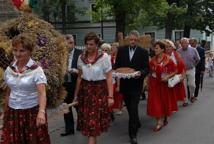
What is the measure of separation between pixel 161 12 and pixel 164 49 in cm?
1996

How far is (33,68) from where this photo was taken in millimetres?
5441

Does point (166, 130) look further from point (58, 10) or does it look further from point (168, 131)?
point (58, 10)

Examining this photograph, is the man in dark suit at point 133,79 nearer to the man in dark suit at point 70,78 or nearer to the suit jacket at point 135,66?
the suit jacket at point 135,66

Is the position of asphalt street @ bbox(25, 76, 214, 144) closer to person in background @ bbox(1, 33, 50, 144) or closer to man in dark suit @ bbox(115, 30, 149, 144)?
man in dark suit @ bbox(115, 30, 149, 144)

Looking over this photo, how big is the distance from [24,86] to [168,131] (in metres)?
4.42

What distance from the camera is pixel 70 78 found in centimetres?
866

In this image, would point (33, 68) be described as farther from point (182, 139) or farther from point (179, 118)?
point (179, 118)

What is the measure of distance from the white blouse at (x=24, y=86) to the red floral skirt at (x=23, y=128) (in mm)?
74

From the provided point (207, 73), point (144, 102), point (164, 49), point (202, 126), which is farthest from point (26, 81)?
point (207, 73)

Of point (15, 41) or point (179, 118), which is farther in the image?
point (179, 118)

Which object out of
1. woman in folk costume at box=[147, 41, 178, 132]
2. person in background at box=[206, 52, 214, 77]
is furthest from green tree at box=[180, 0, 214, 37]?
woman in folk costume at box=[147, 41, 178, 132]

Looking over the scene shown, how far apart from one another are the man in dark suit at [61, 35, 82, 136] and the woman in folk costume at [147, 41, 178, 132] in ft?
5.15

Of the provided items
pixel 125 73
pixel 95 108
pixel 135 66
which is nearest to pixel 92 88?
pixel 95 108

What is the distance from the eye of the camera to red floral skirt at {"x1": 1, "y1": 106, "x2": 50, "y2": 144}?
5.54 m
